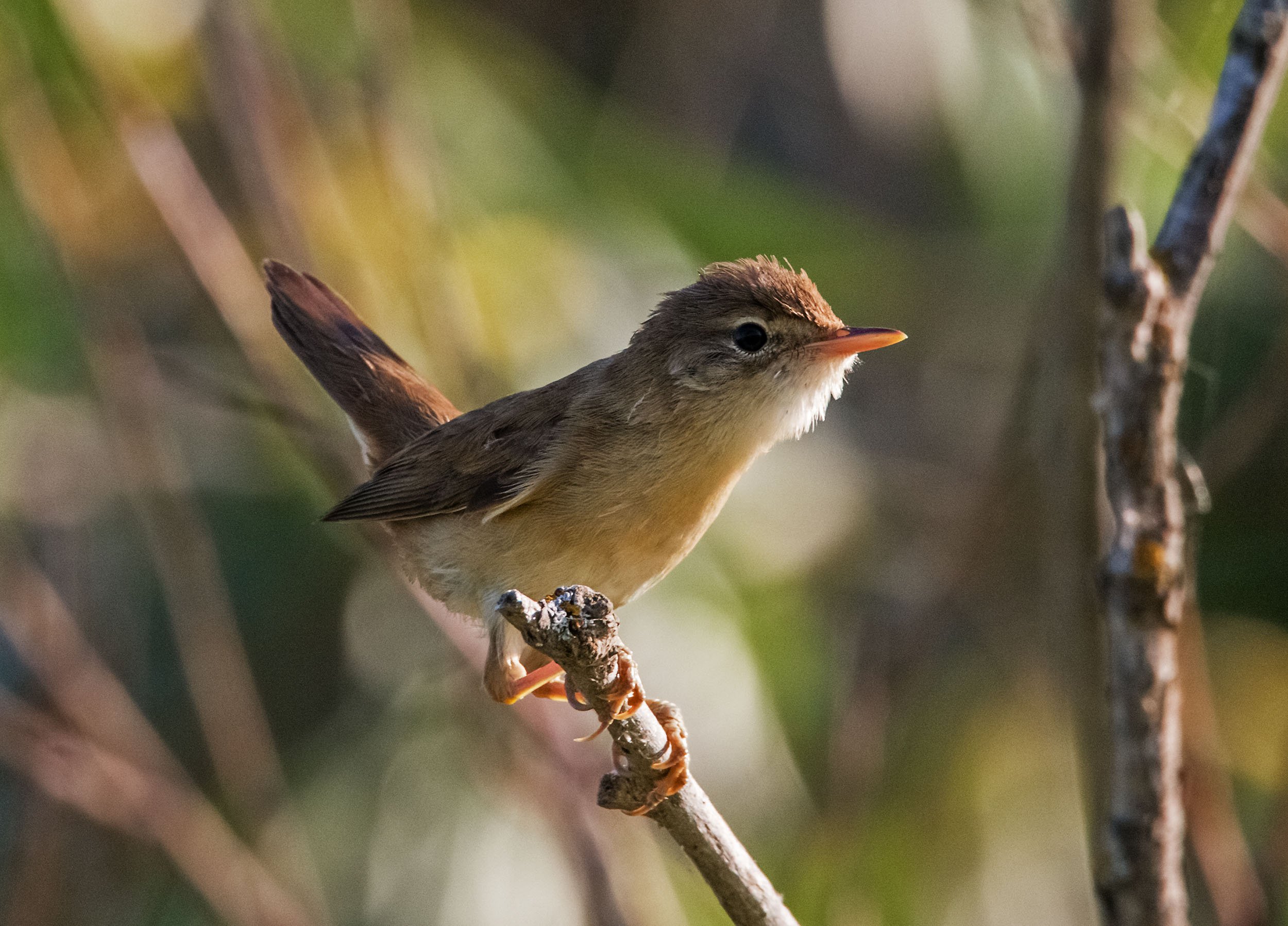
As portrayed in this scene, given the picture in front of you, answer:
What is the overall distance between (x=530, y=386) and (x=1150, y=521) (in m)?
2.75

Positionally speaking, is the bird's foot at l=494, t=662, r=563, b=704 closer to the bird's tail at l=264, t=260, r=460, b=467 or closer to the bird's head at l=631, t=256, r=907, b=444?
the bird's head at l=631, t=256, r=907, b=444

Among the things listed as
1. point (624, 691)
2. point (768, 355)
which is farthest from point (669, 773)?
point (768, 355)

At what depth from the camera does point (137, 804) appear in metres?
4.02

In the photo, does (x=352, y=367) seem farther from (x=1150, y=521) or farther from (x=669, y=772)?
(x=1150, y=521)

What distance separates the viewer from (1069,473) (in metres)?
3.23

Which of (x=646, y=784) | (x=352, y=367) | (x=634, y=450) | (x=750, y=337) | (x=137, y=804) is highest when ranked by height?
(x=352, y=367)

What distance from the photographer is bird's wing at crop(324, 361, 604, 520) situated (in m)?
3.06

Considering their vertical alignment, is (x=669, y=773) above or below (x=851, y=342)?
below

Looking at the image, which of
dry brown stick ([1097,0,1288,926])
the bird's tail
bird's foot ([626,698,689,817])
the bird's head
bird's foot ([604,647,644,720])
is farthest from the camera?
the bird's tail

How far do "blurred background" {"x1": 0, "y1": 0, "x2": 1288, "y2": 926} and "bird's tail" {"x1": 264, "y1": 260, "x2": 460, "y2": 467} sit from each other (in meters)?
0.14

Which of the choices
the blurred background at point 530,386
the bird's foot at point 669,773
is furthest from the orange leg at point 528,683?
the blurred background at point 530,386

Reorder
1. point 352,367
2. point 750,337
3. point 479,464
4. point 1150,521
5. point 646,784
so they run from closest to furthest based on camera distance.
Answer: point 646,784 → point 1150,521 → point 750,337 → point 479,464 → point 352,367

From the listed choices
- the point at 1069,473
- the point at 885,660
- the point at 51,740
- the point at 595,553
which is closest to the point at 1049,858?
the point at 885,660

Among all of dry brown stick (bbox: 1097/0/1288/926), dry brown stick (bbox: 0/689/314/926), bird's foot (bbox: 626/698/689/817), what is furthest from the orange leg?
dry brown stick (bbox: 0/689/314/926)
